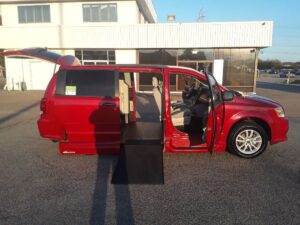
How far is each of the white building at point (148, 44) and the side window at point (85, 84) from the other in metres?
12.8

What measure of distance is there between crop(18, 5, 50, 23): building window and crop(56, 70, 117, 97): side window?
2096 cm

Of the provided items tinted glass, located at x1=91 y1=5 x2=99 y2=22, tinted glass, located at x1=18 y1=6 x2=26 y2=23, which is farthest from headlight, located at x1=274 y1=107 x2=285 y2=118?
tinted glass, located at x1=18 y1=6 x2=26 y2=23

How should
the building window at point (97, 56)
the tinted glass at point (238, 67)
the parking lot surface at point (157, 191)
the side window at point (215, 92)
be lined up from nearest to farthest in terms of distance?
the parking lot surface at point (157, 191) < the side window at point (215, 92) < the tinted glass at point (238, 67) < the building window at point (97, 56)

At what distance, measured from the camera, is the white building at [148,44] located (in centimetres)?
1861

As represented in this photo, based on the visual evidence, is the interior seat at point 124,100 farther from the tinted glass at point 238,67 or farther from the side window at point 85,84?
the tinted glass at point 238,67

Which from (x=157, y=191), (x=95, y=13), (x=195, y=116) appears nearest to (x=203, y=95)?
(x=195, y=116)

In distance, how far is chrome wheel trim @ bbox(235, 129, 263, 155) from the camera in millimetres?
5527

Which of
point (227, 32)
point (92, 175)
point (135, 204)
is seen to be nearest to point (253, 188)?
point (135, 204)

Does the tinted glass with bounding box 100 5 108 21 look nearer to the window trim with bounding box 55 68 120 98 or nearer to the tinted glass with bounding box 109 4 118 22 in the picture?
the tinted glass with bounding box 109 4 118 22

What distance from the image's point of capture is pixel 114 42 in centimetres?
1969

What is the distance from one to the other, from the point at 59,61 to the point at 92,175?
2599mm

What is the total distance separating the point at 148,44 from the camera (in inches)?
765

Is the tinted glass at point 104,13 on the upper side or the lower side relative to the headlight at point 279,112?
upper

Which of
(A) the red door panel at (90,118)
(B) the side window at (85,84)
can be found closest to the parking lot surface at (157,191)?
(A) the red door panel at (90,118)
